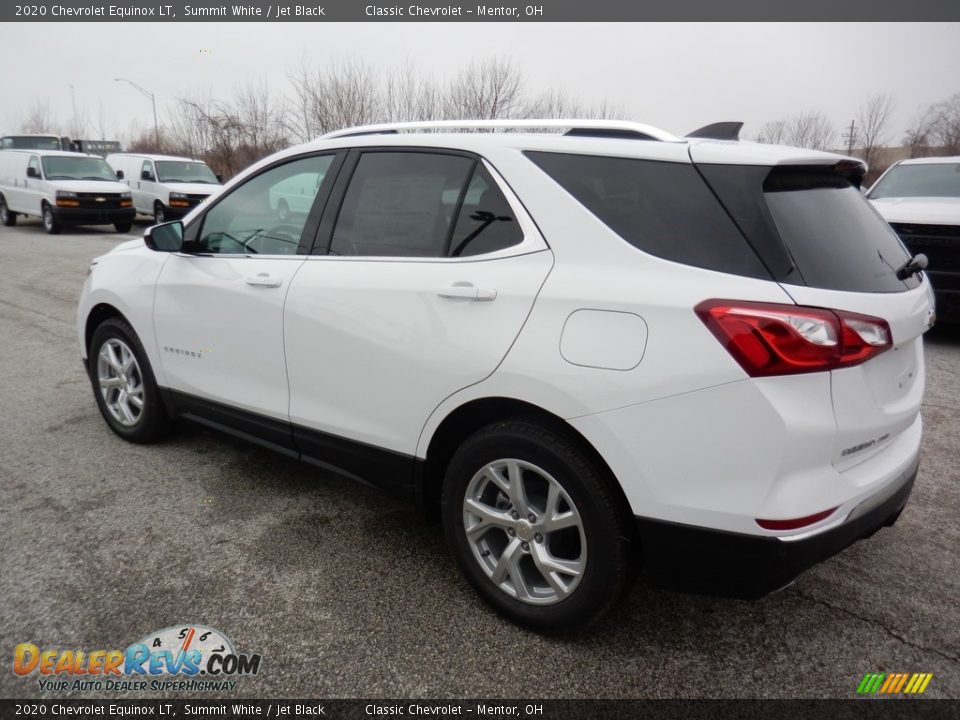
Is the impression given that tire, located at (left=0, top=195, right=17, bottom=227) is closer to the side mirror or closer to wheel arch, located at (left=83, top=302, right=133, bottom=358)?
wheel arch, located at (left=83, top=302, right=133, bottom=358)

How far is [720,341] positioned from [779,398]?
0.22 metres

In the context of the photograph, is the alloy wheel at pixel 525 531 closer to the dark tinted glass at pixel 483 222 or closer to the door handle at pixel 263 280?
the dark tinted glass at pixel 483 222

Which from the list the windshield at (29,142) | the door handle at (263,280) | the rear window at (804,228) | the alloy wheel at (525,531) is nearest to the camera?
the rear window at (804,228)

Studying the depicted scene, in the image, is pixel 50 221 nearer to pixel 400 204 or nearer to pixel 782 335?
pixel 400 204

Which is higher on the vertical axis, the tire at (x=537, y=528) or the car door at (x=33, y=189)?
the car door at (x=33, y=189)

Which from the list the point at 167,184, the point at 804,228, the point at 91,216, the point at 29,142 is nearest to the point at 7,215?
the point at 91,216

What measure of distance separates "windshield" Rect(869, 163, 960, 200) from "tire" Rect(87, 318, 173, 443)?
7941mm

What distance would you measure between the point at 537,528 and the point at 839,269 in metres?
1.28

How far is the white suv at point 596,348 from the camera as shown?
6.66 ft

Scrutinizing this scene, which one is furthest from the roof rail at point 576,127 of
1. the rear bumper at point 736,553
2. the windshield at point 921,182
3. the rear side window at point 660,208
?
the windshield at point 921,182

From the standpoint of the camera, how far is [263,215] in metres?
3.48

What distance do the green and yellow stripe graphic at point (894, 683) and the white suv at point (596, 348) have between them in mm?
520

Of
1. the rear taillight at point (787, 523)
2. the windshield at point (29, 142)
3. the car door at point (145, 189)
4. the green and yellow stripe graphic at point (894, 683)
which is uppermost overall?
the windshield at point (29, 142)

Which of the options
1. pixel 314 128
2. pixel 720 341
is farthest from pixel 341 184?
pixel 314 128
